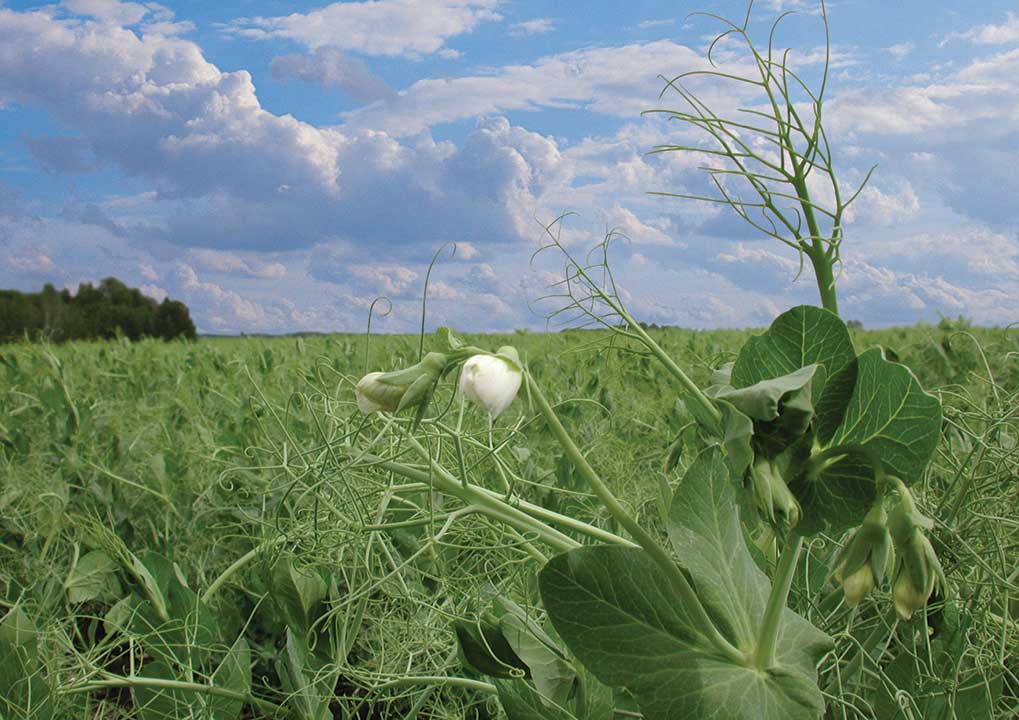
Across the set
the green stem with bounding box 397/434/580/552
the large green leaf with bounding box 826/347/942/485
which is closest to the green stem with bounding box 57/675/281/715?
the green stem with bounding box 397/434/580/552

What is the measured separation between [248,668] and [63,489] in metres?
1.02

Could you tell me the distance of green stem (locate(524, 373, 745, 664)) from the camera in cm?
73

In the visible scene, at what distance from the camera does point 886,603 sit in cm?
123

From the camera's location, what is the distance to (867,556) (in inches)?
30.9

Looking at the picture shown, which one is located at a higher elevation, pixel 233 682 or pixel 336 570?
pixel 336 570

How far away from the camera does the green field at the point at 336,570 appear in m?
1.14

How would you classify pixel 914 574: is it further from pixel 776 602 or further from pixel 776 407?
pixel 776 407

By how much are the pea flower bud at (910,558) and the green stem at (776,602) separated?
90mm

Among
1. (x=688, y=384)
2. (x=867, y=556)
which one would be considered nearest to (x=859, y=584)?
(x=867, y=556)

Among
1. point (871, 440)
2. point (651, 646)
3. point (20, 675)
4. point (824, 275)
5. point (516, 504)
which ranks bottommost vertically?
point (20, 675)

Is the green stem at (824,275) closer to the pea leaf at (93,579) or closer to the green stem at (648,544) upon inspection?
the green stem at (648,544)

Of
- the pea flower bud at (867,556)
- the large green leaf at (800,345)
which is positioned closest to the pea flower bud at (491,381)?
the large green leaf at (800,345)

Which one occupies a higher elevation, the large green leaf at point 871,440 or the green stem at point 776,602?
the large green leaf at point 871,440

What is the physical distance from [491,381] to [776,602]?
14.8 inches
